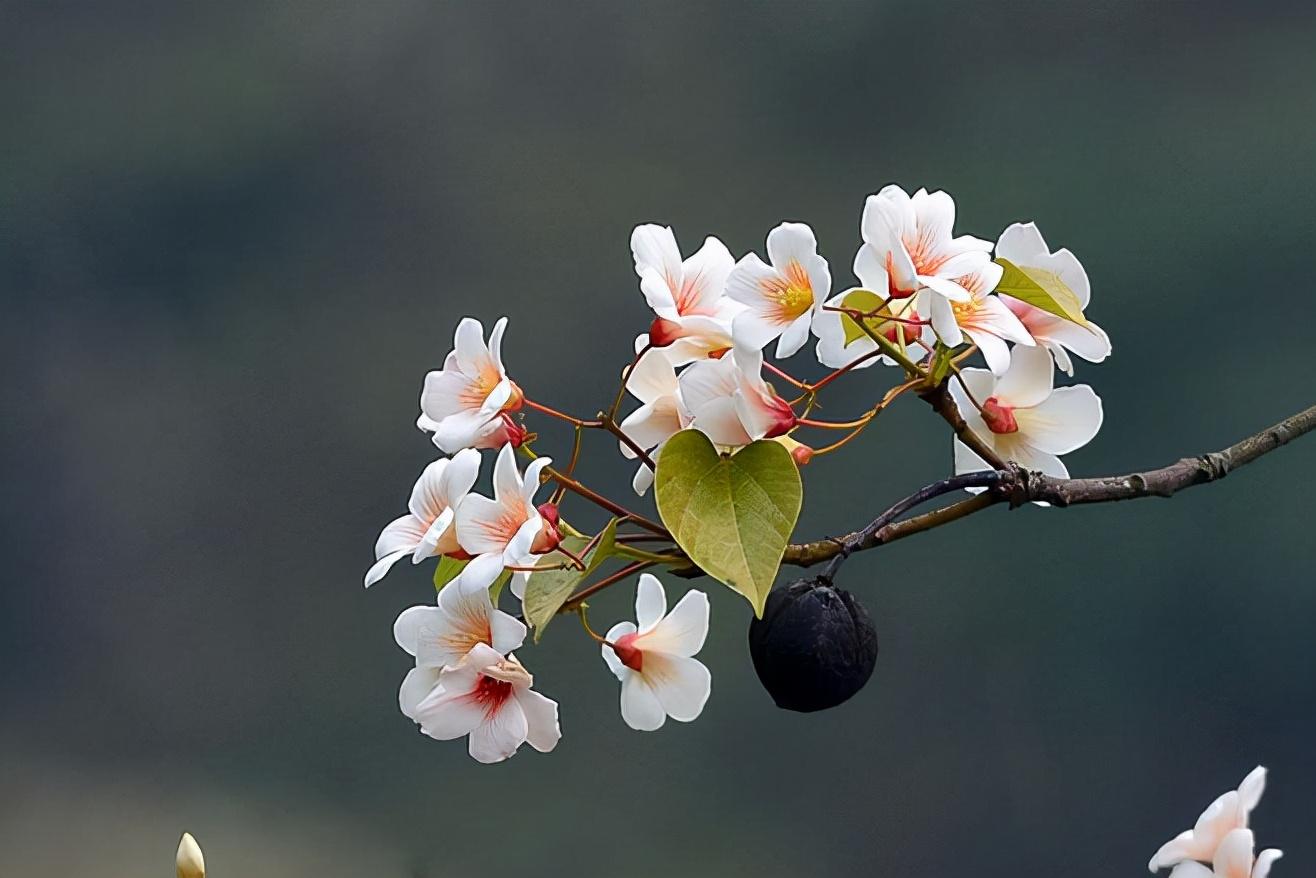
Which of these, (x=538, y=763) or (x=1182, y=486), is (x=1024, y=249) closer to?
(x=1182, y=486)

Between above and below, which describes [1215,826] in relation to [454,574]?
below

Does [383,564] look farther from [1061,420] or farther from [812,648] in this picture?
[1061,420]

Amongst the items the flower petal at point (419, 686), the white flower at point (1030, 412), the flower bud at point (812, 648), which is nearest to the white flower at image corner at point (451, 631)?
the flower petal at point (419, 686)

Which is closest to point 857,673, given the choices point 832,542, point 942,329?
point 832,542

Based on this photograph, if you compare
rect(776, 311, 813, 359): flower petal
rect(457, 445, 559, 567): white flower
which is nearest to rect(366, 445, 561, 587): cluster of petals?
rect(457, 445, 559, 567): white flower

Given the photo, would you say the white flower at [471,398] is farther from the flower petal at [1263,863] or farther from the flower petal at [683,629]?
the flower petal at [1263,863]

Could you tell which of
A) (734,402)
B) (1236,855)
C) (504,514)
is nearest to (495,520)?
(504,514)
